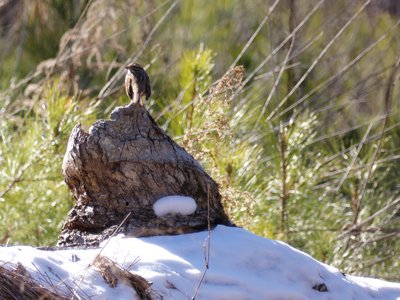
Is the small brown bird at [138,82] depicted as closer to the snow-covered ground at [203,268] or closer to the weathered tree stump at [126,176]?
the weathered tree stump at [126,176]

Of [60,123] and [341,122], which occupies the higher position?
[60,123]

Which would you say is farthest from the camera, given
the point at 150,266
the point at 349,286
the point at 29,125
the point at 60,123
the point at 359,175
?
the point at 359,175

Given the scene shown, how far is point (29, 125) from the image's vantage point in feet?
9.76

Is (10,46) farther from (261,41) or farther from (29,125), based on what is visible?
(29,125)

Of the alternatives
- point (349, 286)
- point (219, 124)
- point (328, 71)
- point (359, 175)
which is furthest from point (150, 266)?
point (328, 71)

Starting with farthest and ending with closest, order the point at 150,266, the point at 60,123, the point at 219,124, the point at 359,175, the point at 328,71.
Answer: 1. the point at 328,71
2. the point at 359,175
3. the point at 60,123
4. the point at 219,124
5. the point at 150,266

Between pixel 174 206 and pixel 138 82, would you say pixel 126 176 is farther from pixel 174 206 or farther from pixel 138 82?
pixel 138 82

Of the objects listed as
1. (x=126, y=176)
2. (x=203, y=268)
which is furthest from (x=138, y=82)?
(x=203, y=268)

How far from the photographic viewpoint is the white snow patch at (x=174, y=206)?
189 centimetres

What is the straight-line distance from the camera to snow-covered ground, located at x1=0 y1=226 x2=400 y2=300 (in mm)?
1619

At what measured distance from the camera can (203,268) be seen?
1.72 m

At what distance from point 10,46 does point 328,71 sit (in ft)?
5.30

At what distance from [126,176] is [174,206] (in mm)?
113

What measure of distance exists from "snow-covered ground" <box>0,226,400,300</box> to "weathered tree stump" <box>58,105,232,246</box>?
8 cm
